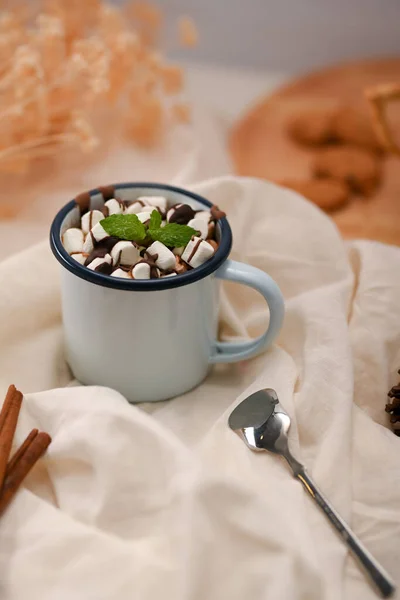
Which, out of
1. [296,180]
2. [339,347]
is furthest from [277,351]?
[296,180]

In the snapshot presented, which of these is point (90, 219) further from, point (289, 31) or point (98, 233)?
point (289, 31)

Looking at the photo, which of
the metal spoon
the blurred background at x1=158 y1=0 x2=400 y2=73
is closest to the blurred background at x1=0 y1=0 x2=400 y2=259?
the blurred background at x1=158 y1=0 x2=400 y2=73

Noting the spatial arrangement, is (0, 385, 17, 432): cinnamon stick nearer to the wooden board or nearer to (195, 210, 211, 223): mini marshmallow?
(195, 210, 211, 223): mini marshmallow

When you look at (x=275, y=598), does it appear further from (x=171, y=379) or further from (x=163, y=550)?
(x=171, y=379)

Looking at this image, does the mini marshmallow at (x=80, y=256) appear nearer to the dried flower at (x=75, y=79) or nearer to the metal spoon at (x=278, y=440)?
the metal spoon at (x=278, y=440)

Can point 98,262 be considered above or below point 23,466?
above

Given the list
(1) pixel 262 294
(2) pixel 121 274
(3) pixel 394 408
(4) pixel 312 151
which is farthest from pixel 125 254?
(4) pixel 312 151
